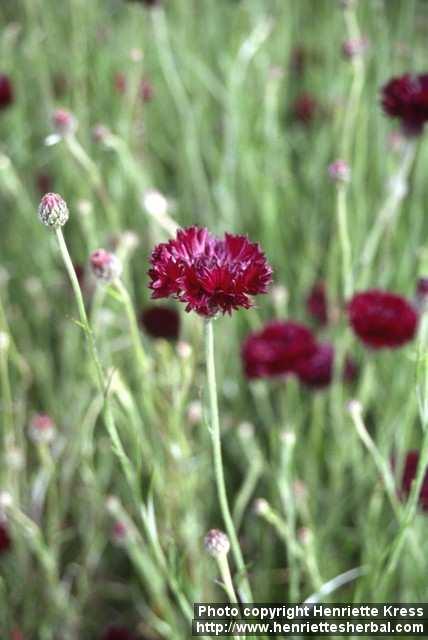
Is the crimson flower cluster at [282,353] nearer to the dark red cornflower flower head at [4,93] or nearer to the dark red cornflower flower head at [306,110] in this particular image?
the dark red cornflower flower head at [4,93]

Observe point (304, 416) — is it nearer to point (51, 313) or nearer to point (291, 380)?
point (291, 380)

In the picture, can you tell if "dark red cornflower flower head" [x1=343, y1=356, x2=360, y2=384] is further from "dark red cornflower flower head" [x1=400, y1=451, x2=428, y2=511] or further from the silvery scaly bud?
the silvery scaly bud

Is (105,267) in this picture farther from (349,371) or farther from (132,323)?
(349,371)

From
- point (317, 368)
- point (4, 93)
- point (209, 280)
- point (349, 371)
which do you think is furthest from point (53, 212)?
point (4, 93)

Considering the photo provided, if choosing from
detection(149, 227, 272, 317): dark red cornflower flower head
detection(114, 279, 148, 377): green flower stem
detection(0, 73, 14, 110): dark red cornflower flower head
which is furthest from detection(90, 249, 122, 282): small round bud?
detection(0, 73, 14, 110): dark red cornflower flower head

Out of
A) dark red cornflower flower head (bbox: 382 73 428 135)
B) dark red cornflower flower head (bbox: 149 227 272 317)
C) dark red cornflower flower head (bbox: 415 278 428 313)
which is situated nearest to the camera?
dark red cornflower flower head (bbox: 149 227 272 317)

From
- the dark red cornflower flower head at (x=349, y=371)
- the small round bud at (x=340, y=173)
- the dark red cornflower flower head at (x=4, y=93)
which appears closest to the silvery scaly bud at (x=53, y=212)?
the small round bud at (x=340, y=173)

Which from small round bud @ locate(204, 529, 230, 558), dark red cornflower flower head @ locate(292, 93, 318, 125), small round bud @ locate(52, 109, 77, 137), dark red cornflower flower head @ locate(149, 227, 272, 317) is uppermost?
dark red cornflower flower head @ locate(292, 93, 318, 125)
